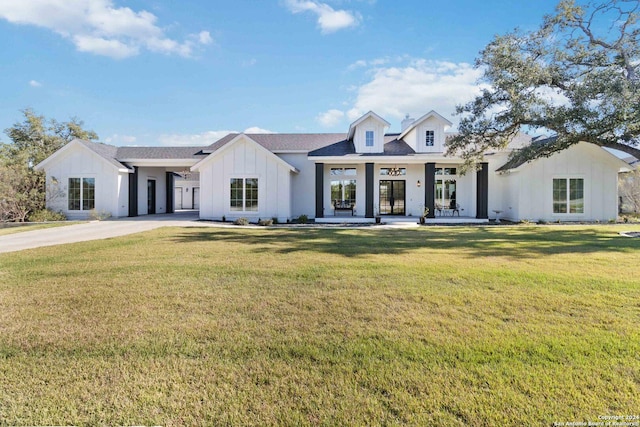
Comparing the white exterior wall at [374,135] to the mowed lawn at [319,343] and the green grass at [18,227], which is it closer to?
the mowed lawn at [319,343]

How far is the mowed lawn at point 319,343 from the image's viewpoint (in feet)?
8.43

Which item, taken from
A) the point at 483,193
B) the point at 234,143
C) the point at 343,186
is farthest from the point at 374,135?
the point at 234,143

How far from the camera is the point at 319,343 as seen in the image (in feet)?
11.8

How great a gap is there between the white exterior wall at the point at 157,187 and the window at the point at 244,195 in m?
8.75

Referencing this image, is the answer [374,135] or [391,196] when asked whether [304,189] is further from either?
[391,196]

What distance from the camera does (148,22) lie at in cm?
1403

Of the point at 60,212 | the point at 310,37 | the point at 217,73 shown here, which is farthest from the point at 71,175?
the point at 310,37

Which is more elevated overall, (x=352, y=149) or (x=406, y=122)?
(x=406, y=122)

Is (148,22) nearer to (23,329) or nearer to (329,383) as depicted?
(23,329)

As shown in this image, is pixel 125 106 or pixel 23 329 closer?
pixel 23 329

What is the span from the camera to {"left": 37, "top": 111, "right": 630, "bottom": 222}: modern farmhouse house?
18484mm

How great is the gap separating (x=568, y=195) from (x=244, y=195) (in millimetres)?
18115

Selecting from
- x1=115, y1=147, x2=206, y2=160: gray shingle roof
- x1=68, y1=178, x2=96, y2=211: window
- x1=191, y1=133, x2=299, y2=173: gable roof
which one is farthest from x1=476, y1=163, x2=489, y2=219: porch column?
x1=68, y1=178, x2=96, y2=211: window

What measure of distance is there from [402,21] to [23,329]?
49.6 ft
